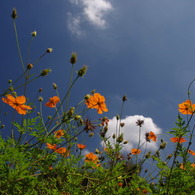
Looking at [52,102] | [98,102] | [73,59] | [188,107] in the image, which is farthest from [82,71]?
[52,102]

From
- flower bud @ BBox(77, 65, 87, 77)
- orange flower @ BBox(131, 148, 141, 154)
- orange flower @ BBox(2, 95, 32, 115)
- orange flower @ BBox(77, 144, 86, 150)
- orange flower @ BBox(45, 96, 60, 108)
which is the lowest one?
orange flower @ BBox(2, 95, 32, 115)

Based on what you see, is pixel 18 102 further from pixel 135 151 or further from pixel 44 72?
pixel 135 151

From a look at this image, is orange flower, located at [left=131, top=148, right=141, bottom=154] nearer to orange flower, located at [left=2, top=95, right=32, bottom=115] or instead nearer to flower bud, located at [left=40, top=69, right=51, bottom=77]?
orange flower, located at [left=2, top=95, right=32, bottom=115]

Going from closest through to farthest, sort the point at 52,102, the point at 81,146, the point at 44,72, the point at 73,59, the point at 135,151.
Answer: the point at 44,72
the point at 73,59
the point at 52,102
the point at 81,146
the point at 135,151

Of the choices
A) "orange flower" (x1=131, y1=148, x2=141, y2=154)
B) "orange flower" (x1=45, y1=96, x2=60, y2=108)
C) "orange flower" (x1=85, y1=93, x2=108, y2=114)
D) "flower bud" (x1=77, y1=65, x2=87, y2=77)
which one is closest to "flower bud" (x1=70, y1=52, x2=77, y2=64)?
"flower bud" (x1=77, y1=65, x2=87, y2=77)

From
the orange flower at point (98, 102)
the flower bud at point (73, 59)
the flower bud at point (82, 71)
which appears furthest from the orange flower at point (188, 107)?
the flower bud at point (73, 59)

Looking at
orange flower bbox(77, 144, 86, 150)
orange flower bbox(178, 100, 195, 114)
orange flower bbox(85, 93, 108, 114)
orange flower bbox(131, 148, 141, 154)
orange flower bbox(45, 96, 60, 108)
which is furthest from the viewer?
orange flower bbox(131, 148, 141, 154)

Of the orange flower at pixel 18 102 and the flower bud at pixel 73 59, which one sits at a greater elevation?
the flower bud at pixel 73 59

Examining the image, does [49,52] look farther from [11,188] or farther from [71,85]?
[11,188]

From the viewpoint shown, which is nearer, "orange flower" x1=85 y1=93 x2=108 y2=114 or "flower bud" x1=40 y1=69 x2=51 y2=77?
"flower bud" x1=40 y1=69 x2=51 y2=77

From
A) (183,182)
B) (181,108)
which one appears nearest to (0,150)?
(183,182)

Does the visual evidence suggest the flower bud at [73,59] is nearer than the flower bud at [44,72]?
No

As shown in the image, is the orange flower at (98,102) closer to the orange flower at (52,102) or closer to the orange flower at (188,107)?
the orange flower at (52,102)

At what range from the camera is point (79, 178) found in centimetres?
271
